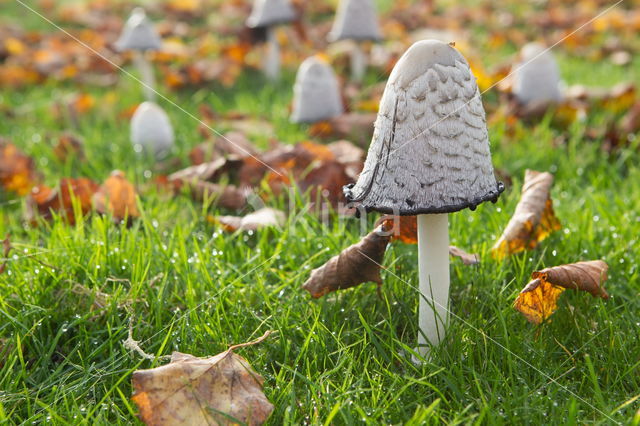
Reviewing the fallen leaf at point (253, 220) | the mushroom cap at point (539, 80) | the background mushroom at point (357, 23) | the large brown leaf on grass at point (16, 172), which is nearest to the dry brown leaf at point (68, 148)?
the large brown leaf on grass at point (16, 172)

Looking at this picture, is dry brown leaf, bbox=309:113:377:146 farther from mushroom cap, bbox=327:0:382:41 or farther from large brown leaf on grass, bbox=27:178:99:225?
large brown leaf on grass, bbox=27:178:99:225

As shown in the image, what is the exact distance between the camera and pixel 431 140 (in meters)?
1.45

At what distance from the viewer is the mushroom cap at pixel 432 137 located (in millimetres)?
1447

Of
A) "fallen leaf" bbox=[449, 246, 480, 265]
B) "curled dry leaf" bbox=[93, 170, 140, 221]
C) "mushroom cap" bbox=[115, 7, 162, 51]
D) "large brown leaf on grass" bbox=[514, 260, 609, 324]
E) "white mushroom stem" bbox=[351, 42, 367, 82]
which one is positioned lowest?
"large brown leaf on grass" bbox=[514, 260, 609, 324]

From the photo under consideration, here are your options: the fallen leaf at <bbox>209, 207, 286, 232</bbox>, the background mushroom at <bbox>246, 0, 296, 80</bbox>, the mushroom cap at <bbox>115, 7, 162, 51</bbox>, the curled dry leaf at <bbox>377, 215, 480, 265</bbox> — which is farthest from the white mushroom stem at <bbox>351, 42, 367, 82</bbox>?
the curled dry leaf at <bbox>377, 215, 480, 265</bbox>

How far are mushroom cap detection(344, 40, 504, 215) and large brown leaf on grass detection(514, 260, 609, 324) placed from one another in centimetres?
45

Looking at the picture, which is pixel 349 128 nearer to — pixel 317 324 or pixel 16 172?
pixel 16 172

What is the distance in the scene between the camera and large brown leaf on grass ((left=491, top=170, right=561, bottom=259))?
6.98ft

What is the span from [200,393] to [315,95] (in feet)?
9.16

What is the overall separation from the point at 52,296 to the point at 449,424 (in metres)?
1.27

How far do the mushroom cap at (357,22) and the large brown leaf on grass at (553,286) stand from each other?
3369 millimetres

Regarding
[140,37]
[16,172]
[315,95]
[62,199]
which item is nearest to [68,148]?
[16,172]

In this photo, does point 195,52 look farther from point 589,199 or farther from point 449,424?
point 449,424

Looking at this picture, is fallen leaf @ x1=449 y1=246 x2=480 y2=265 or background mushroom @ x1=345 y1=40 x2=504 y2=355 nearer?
background mushroom @ x1=345 y1=40 x2=504 y2=355
